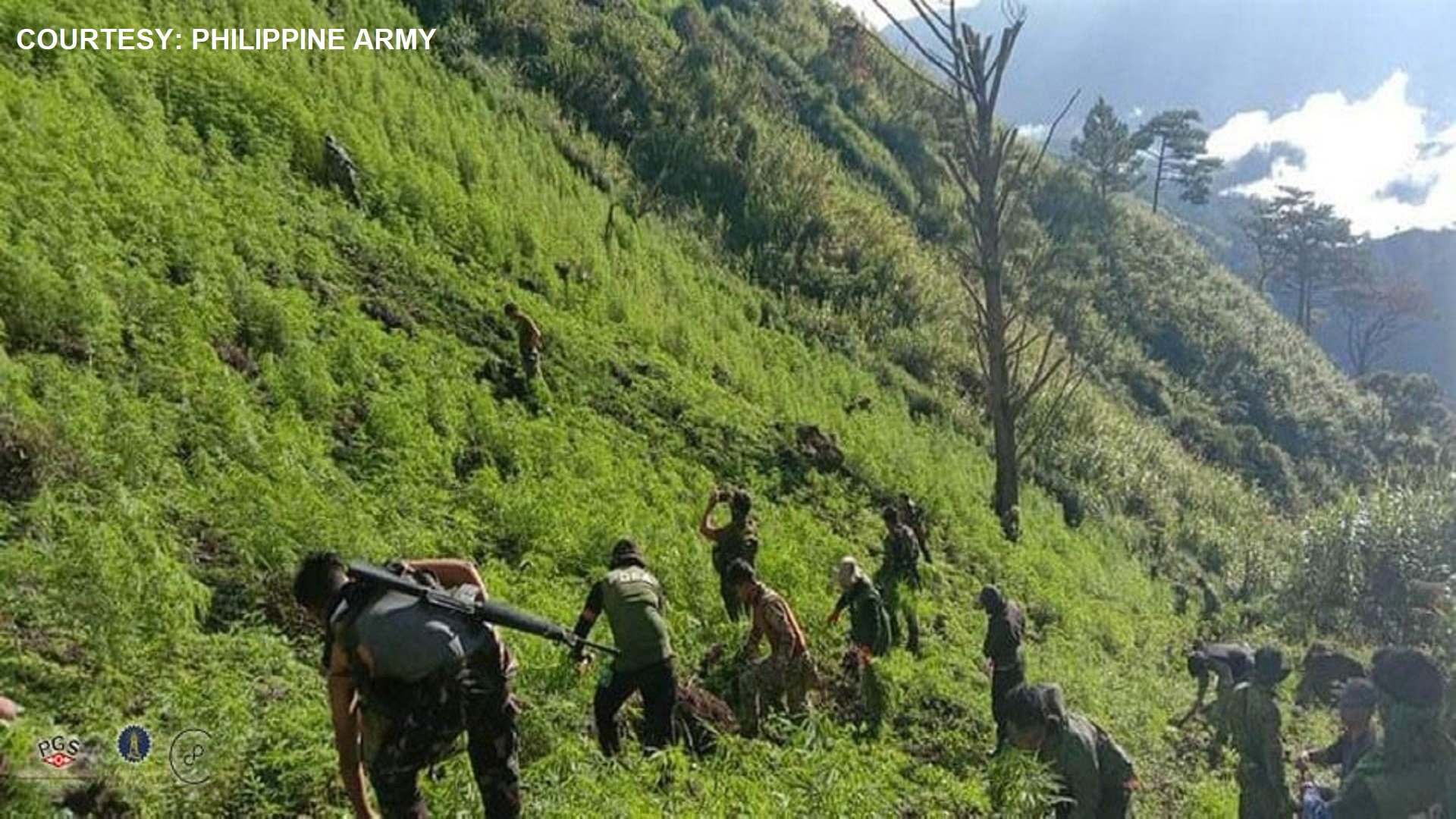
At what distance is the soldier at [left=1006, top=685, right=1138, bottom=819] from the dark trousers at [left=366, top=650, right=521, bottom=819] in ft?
8.52

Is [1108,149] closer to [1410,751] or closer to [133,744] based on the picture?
[1410,751]

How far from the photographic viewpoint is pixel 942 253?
102 ft

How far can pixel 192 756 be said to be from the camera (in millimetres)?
5059


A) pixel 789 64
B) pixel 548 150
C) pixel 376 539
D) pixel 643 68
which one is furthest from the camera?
pixel 789 64

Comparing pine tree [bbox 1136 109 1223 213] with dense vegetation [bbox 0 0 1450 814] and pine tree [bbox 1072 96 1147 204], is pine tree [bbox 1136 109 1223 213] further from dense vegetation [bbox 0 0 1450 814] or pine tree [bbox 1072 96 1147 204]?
dense vegetation [bbox 0 0 1450 814]

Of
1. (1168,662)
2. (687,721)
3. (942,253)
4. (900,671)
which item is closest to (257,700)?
(687,721)

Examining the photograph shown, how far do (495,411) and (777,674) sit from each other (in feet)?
16.7

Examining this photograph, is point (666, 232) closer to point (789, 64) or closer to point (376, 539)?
point (376, 539)

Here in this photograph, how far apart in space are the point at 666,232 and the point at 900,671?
1263 centimetres

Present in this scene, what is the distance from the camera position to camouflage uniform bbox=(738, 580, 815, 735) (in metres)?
7.64

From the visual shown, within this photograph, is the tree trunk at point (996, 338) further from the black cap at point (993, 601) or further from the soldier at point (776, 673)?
the soldier at point (776, 673)

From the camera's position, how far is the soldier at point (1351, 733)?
20.4 ft

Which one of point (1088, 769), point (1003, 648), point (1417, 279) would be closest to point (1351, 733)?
point (1088, 769)

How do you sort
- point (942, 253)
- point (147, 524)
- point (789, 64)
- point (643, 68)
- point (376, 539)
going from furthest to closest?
point (789, 64)
point (942, 253)
point (643, 68)
point (376, 539)
point (147, 524)
